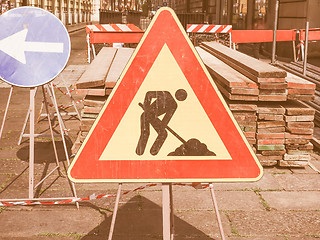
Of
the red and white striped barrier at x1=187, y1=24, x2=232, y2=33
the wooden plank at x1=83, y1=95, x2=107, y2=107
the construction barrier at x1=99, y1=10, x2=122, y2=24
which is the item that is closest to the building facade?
the construction barrier at x1=99, y1=10, x2=122, y2=24

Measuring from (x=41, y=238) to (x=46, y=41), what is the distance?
1.80m

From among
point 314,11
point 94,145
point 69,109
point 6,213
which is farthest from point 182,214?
point 314,11

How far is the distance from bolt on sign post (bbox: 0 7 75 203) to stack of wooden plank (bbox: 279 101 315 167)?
2.96 m

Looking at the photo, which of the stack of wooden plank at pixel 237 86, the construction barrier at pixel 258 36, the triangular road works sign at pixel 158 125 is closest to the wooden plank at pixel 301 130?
the stack of wooden plank at pixel 237 86

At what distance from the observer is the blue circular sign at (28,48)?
4.70m

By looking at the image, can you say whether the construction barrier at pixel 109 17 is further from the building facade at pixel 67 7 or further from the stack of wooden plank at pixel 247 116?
the stack of wooden plank at pixel 247 116

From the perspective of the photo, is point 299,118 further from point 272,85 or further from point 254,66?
point 254,66

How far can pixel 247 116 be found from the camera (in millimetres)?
6246

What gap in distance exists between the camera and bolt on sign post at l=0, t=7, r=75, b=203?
4.70 meters

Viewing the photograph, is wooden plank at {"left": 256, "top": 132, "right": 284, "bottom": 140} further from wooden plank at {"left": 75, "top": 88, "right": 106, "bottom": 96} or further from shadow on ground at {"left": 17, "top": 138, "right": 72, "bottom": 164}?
shadow on ground at {"left": 17, "top": 138, "right": 72, "bottom": 164}

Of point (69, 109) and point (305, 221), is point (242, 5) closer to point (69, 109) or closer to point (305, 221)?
point (69, 109)

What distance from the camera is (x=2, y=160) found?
21.5 feet

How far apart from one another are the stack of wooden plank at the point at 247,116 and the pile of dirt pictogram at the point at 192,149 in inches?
128

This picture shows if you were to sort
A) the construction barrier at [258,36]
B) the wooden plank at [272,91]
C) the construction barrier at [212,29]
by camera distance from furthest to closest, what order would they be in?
1. the construction barrier at [212,29]
2. the construction barrier at [258,36]
3. the wooden plank at [272,91]
